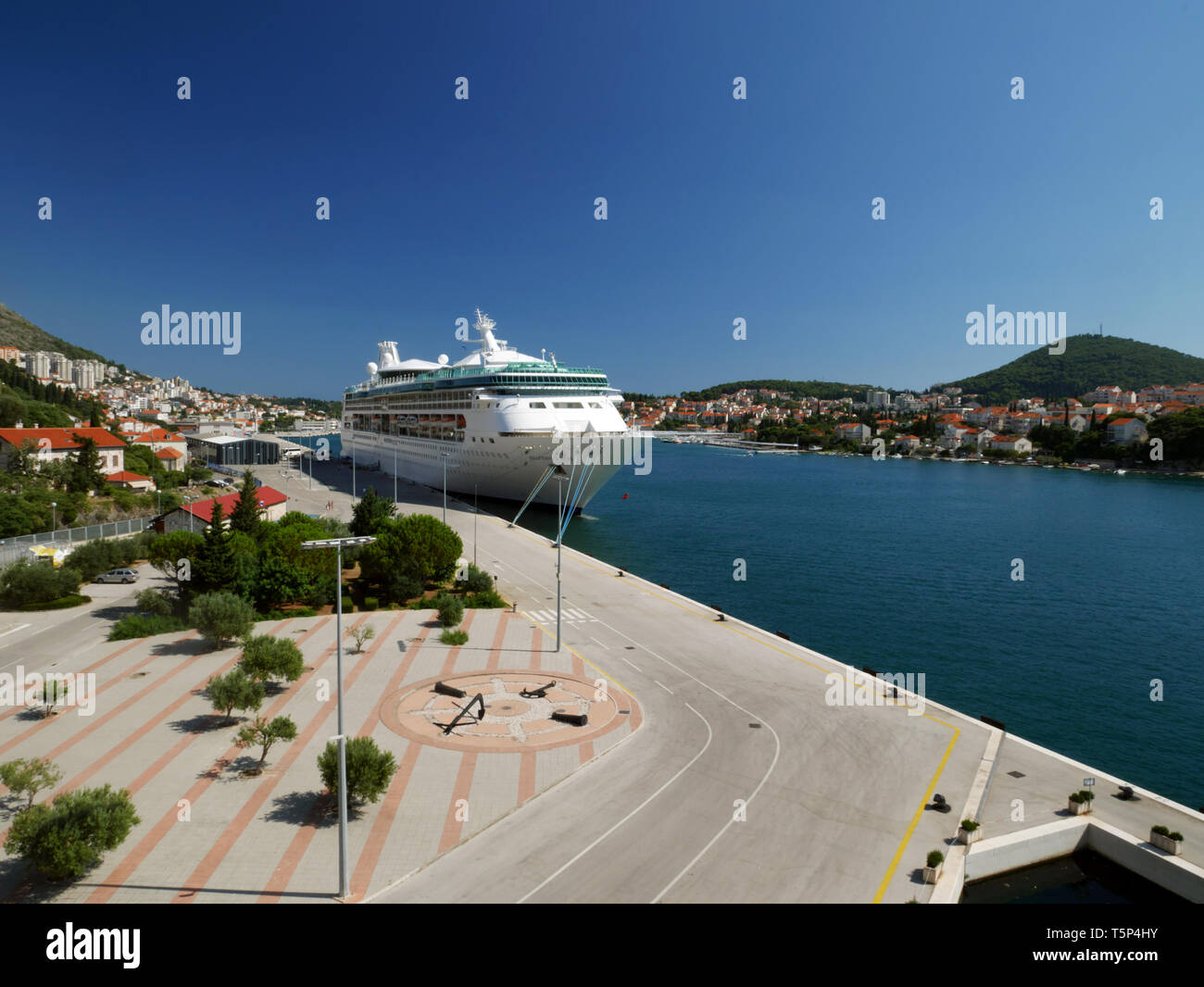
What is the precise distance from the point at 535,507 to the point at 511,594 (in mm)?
21068

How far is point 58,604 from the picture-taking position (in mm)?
23109

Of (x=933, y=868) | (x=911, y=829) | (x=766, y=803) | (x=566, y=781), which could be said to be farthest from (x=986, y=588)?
(x=566, y=781)

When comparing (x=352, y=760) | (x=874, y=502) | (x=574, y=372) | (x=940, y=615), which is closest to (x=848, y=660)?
(x=940, y=615)

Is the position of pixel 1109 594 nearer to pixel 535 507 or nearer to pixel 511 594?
pixel 511 594

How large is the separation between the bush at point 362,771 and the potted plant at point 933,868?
8.12m

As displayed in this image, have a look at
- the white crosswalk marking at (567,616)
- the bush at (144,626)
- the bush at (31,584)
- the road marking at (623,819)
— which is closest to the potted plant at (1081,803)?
the road marking at (623,819)

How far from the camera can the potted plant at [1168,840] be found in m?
10.5

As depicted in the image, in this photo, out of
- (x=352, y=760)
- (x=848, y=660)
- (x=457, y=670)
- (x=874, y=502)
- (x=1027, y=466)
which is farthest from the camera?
(x=1027, y=466)

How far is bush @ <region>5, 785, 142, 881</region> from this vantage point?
8836 millimetres

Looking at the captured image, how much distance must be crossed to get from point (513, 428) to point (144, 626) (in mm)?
23848

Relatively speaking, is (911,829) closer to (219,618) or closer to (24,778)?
(24,778)

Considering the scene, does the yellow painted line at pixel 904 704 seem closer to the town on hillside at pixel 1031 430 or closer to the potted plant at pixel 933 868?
the potted plant at pixel 933 868

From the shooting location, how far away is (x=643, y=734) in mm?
13969

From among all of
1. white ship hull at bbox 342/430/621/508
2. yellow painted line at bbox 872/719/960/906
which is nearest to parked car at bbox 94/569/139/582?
white ship hull at bbox 342/430/621/508
